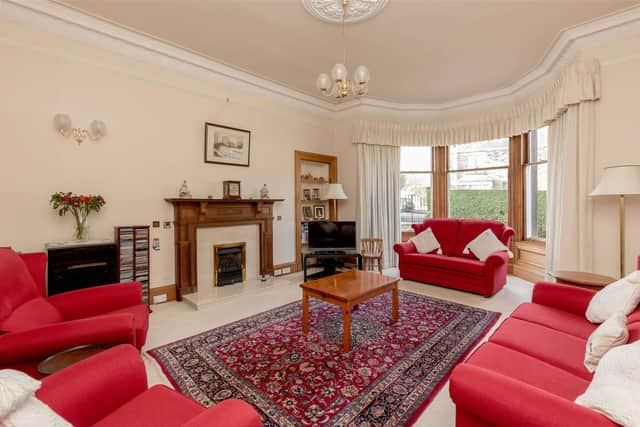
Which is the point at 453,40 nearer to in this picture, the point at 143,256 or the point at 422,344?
the point at 422,344

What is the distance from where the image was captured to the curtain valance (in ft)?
11.0

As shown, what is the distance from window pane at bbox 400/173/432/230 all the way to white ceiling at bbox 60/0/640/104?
2.02 metres

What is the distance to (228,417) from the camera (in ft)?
3.34

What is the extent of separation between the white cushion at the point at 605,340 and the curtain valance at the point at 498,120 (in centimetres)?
302

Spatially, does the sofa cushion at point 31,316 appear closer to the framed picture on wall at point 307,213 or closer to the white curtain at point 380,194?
the framed picture on wall at point 307,213

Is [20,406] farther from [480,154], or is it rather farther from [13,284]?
[480,154]

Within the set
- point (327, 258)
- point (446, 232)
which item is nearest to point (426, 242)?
point (446, 232)

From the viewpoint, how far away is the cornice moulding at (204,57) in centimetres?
289

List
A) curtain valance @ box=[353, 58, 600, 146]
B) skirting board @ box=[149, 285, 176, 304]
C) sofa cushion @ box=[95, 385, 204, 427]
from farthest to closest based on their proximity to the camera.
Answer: skirting board @ box=[149, 285, 176, 304], curtain valance @ box=[353, 58, 600, 146], sofa cushion @ box=[95, 385, 204, 427]

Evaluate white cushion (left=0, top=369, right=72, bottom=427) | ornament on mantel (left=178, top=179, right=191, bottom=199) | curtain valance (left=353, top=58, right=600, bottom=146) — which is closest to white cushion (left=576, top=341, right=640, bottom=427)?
white cushion (left=0, top=369, right=72, bottom=427)

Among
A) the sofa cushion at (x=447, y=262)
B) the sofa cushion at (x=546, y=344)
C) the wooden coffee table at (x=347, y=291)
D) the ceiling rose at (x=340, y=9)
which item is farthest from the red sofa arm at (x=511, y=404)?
the ceiling rose at (x=340, y=9)

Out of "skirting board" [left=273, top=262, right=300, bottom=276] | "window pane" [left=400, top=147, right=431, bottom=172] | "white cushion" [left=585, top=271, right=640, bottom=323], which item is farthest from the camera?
"window pane" [left=400, top=147, right=431, bottom=172]

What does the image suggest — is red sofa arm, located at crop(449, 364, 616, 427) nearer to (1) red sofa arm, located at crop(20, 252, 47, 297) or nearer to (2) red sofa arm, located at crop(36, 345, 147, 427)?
(2) red sofa arm, located at crop(36, 345, 147, 427)

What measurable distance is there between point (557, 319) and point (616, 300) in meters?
0.39
